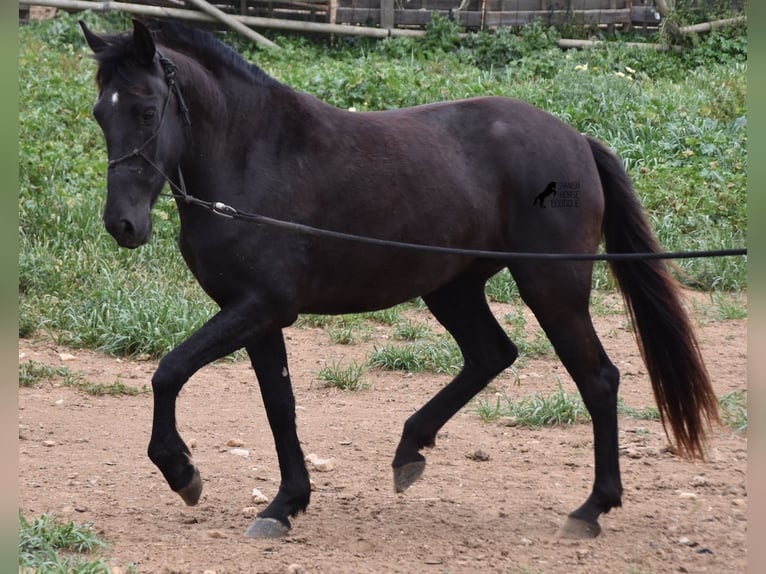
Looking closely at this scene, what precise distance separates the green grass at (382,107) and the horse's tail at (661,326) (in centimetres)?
158

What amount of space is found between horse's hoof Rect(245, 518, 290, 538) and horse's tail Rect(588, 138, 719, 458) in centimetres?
177

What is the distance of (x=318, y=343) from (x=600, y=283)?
94.1 inches

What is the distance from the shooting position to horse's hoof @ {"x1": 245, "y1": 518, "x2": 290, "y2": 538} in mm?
4316

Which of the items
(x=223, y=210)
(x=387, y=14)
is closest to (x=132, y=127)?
(x=223, y=210)

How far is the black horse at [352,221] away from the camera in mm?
4016

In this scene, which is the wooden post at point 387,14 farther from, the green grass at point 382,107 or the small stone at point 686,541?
the small stone at point 686,541

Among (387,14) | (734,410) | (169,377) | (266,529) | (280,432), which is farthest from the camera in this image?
(387,14)

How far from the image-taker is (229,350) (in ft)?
13.5

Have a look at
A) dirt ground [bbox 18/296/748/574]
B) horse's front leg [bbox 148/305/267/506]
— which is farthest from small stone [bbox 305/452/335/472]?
horse's front leg [bbox 148/305/267/506]

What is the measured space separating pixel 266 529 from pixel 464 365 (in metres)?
1.29

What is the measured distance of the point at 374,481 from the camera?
5.19 m

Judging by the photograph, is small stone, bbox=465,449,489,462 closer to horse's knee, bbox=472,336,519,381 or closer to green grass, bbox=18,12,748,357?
horse's knee, bbox=472,336,519,381

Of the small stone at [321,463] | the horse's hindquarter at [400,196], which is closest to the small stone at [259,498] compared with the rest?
the small stone at [321,463]

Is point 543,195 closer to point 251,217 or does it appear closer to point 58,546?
point 251,217
